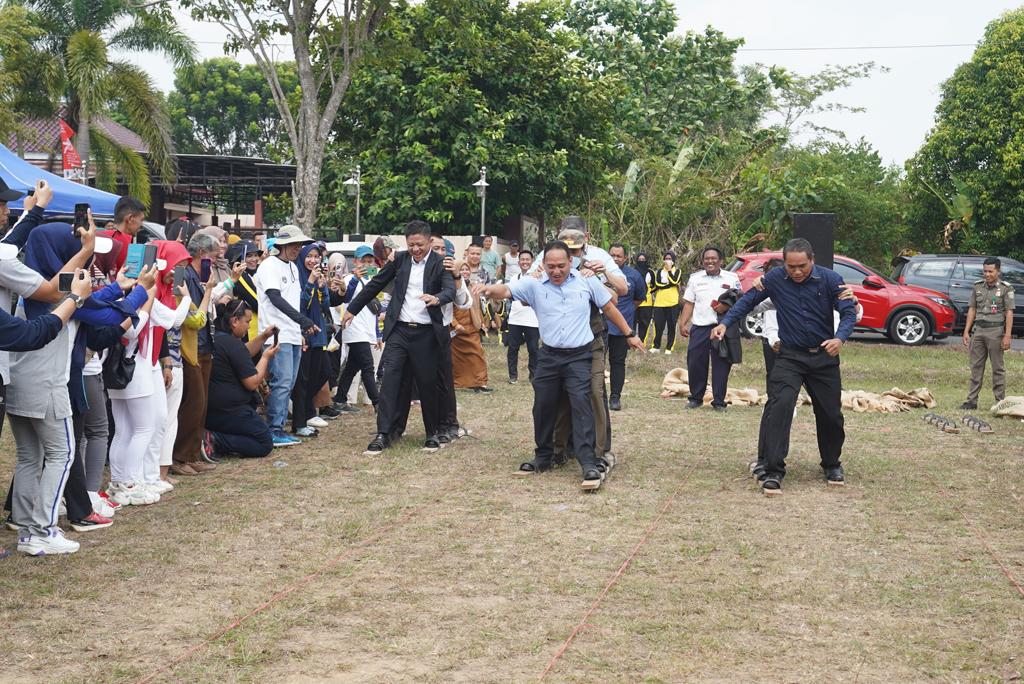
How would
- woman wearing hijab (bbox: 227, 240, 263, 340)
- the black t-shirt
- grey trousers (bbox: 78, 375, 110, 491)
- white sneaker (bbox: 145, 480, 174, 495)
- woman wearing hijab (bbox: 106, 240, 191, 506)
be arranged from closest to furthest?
grey trousers (bbox: 78, 375, 110, 491) → woman wearing hijab (bbox: 106, 240, 191, 506) → white sneaker (bbox: 145, 480, 174, 495) → the black t-shirt → woman wearing hijab (bbox: 227, 240, 263, 340)

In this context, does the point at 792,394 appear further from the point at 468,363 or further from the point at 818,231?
the point at 468,363

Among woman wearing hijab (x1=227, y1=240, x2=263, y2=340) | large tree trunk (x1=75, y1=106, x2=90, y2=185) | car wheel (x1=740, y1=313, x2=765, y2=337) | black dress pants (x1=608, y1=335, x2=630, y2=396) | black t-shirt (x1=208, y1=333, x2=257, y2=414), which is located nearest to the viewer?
black t-shirt (x1=208, y1=333, x2=257, y2=414)

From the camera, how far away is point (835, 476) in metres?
9.23

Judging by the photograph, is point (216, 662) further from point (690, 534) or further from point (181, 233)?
point (181, 233)

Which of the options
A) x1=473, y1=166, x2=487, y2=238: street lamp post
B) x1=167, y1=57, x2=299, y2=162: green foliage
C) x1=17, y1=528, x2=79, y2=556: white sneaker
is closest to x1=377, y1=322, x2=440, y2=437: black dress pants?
x1=17, y1=528, x2=79, y2=556: white sneaker

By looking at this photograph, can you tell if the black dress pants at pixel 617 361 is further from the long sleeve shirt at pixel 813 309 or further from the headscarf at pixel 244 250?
the long sleeve shirt at pixel 813 309

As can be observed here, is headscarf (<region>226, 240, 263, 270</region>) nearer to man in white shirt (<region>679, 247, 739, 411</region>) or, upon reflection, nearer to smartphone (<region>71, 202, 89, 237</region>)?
smartphone (<region>71, 202, 89, 237</region>)

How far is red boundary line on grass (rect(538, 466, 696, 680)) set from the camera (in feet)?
16.9

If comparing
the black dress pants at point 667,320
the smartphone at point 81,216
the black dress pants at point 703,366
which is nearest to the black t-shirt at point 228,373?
the smartphone at point 81,216

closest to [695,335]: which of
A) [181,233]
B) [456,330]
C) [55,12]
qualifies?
[456,330]

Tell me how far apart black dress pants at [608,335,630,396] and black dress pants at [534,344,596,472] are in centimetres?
447

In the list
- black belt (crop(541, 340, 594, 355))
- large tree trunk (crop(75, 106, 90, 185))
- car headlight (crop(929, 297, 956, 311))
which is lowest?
car headlight (crop(929, 297, 956, 311))

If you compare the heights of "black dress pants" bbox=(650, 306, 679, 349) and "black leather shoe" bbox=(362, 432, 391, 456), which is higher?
"black dress pants" bbox=(650, 306, 679, 349)

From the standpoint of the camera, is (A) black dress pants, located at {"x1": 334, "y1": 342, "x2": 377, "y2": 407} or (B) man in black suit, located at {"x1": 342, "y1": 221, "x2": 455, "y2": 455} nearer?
(B) man in black suit, located at {"x1": 342, "y1": 221, "x2": 455, "y2": 455}
